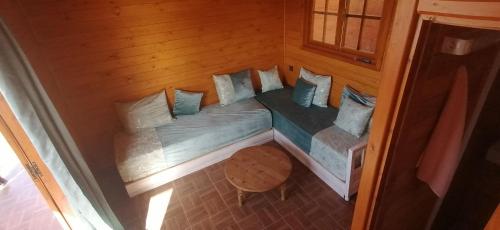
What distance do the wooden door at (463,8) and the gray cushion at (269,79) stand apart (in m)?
2.94

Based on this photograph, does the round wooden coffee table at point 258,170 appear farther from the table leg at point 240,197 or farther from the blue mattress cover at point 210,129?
the blue mattress cover at point 210,129

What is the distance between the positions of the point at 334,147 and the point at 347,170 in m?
0.26

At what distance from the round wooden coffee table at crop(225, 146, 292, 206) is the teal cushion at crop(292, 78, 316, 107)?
0.93 m

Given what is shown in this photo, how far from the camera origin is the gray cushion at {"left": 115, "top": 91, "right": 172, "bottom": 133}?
2920 millimetres

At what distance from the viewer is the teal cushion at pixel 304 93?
3254 millimetres

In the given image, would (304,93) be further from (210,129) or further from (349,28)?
(210,129)

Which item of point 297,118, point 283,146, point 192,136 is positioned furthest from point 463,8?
point 283,146

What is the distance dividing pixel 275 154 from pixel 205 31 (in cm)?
184

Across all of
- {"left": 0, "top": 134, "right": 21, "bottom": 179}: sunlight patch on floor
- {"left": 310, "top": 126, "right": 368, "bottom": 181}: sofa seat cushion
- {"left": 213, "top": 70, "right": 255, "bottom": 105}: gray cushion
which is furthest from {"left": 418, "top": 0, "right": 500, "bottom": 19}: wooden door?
{"left": 0, "top": 134, "right": 21, "bottom": 179}: sunlight patch on floor

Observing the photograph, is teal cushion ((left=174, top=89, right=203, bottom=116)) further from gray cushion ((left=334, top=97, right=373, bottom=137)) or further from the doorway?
the doorway

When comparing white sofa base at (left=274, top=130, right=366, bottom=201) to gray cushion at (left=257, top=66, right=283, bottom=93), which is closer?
white sofa base at (left=274, top=130, right=366, bottom=201)

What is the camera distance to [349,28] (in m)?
2.97

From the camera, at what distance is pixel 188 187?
2795 mm

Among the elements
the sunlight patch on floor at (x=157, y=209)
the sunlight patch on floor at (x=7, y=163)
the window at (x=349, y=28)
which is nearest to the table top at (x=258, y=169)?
the sunlight patch on floor at (x=157, y=209)
